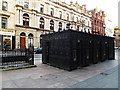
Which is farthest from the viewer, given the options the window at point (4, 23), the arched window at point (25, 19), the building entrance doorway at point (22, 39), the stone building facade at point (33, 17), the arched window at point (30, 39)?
the arched window at point (30, 39)

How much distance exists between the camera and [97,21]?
Result: 49.0 m

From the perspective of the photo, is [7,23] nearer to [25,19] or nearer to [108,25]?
[25,19]

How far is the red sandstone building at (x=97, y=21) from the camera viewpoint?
150 ft

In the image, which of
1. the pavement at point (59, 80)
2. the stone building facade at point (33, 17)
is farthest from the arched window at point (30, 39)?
the pavement at point (59, 80)

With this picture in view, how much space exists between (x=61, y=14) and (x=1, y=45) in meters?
21.9

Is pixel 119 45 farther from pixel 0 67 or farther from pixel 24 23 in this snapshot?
pixel 0 67

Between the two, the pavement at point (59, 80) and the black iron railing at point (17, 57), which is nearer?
the pavement at point (59, 80)

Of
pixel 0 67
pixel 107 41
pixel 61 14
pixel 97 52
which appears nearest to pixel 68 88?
pixel 0 67

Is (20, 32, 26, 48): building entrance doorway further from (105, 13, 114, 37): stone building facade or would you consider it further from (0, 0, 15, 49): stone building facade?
(105, 13, 114, 37): stone building facade

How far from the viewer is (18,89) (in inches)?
163

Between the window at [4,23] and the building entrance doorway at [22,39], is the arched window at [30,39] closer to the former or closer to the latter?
the building entrance doorway at [22,39]

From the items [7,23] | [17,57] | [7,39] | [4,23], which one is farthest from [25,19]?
[17,57]

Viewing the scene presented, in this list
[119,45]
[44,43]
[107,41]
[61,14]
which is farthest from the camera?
[119,45]

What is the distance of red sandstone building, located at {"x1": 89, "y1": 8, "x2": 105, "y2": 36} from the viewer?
45.8 m
